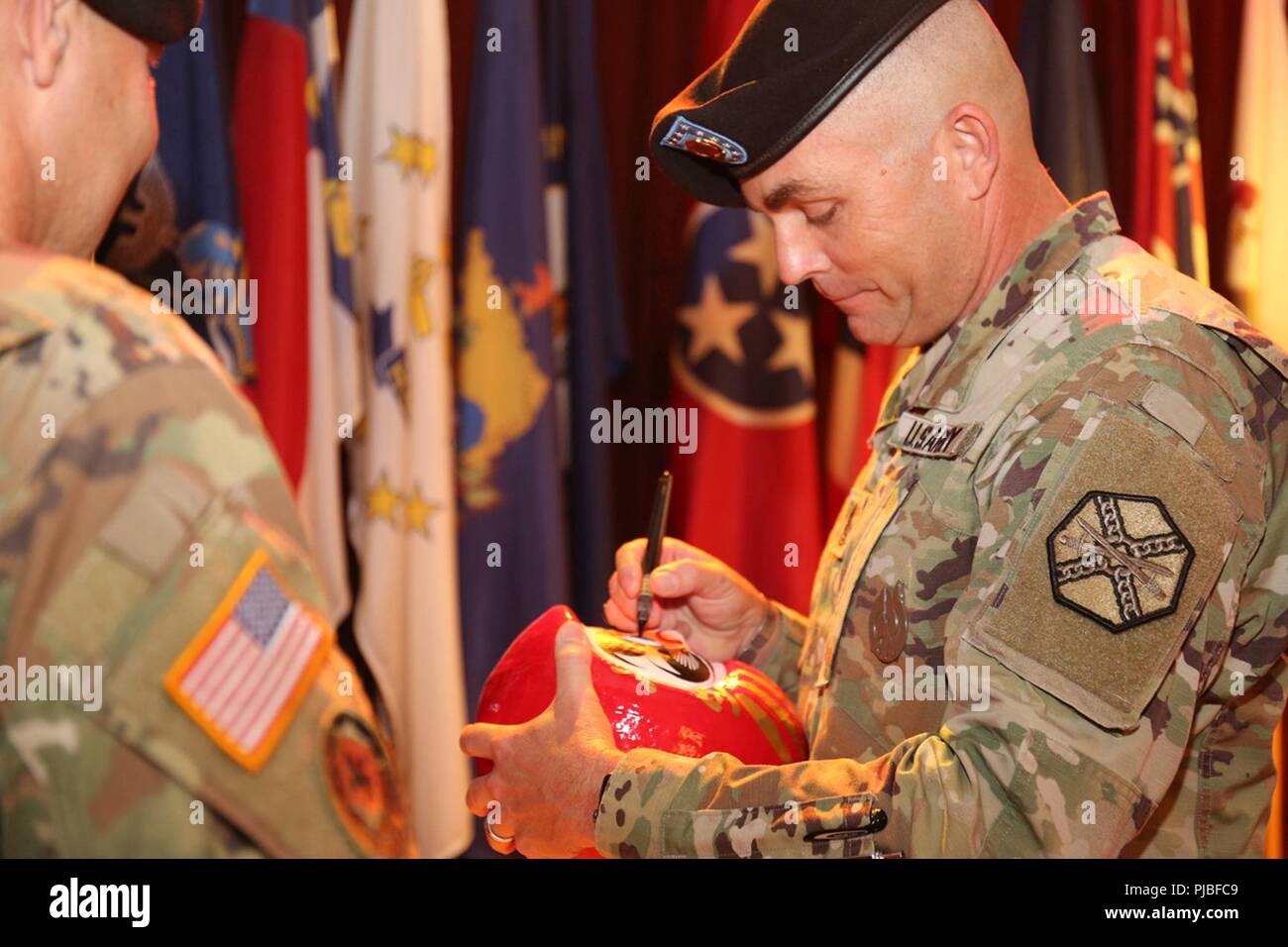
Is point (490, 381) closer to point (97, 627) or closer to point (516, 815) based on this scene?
point (516, 815)

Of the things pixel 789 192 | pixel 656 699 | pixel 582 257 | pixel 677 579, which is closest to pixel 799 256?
pixel 789 192

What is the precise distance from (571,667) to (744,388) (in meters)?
0.93

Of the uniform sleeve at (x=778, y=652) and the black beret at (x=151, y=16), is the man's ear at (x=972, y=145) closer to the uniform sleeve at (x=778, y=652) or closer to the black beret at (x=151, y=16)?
the uniform sleeve at (x=778, y=652)

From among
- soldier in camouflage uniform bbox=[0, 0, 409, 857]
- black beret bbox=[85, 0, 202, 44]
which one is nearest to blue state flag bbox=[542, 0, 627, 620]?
black beret bbox=[85, 0, 202, 44]

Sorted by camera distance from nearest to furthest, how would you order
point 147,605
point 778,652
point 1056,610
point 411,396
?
1. point 147,605
2. point 1056,610
3. point 778,652
4. point 411,396

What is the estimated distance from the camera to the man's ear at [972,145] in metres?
1.34

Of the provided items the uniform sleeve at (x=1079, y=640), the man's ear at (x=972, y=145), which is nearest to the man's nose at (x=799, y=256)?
the man's ear at (x=972, y=145)

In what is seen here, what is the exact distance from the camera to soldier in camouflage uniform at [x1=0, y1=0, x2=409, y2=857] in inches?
32.6

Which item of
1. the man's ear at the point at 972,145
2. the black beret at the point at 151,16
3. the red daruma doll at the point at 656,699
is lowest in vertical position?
the red daruma doll at the point at 656,699

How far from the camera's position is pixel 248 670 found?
86cm

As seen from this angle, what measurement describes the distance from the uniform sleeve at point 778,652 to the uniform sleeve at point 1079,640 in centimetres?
54

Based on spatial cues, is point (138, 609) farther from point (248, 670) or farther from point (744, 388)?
point (744, 388)

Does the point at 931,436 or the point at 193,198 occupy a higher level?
the point at 193,198

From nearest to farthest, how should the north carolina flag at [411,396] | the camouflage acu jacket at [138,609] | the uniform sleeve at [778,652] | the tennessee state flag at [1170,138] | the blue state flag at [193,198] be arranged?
the camouflage acu jacket at [138,609] → the uniform sleeve at [778,652] → the blue state flag at [193,198] → the north carolina flag at [411,396] → the tennessee state flag at [1170,138]
